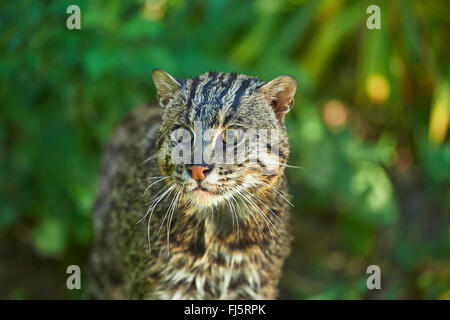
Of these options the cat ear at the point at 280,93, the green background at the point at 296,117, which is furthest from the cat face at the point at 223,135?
the green background at the point at 296,117

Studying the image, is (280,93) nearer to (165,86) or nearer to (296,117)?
(165,86)

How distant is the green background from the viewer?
5.13 meters

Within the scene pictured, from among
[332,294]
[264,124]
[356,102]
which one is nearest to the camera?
[264,124]

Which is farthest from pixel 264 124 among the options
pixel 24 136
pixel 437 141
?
pixel 437 141

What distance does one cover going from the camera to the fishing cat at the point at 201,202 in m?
3.08

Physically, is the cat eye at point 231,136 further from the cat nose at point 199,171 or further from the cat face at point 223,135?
the cat nose at point 199,171

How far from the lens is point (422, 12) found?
23.5ft

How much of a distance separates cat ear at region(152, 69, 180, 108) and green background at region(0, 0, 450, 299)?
1403 mm

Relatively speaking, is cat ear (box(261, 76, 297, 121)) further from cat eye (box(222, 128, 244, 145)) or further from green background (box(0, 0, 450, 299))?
green background (box(0, 0, 450, 299))

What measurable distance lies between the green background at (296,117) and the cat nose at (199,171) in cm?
189

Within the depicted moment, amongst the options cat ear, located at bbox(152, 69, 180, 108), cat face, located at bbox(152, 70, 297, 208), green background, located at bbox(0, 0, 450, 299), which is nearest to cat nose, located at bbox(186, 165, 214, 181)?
cat face, located at bbox(152, 70, 297, 208)

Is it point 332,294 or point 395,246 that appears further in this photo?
point 395,246

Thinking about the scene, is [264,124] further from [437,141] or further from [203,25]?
[437,141]
